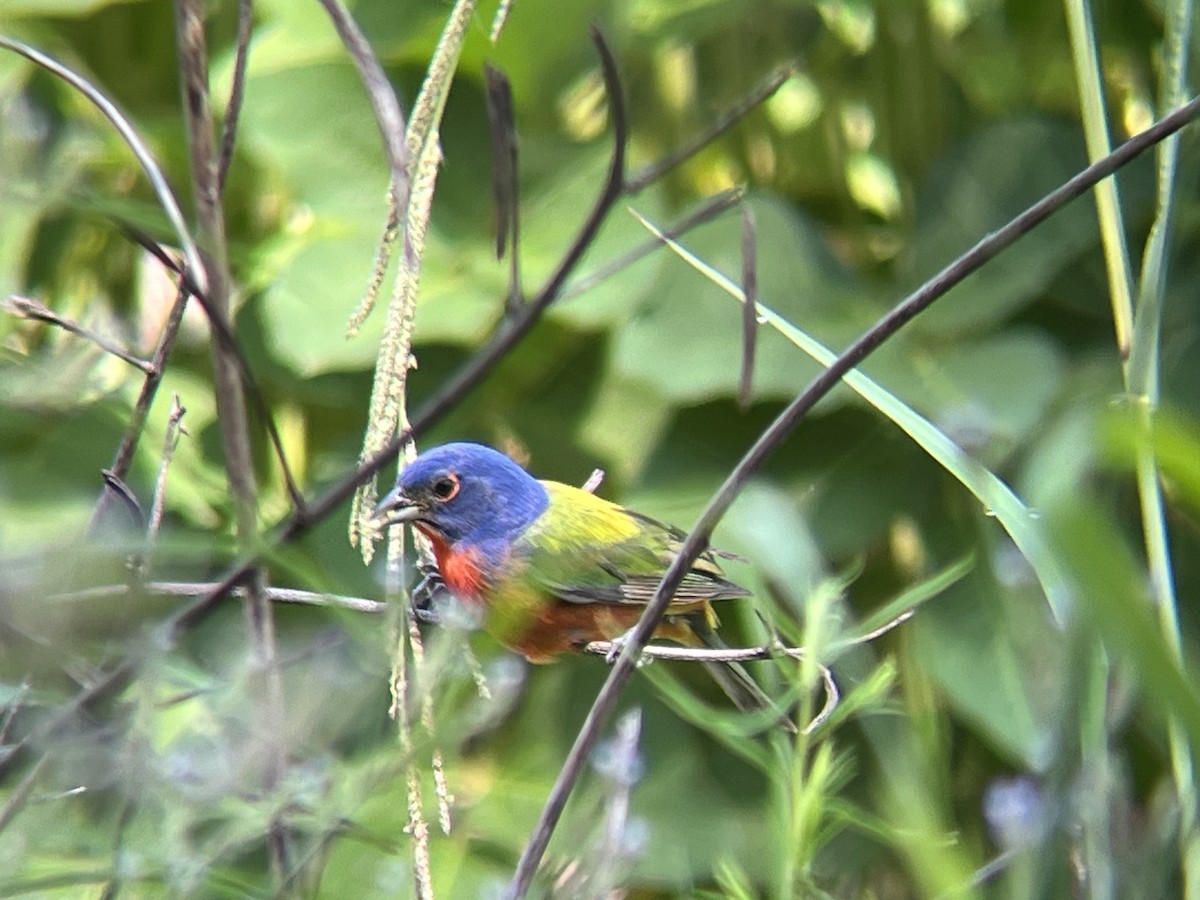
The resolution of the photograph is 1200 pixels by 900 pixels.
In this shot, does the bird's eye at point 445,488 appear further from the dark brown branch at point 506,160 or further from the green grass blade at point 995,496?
the dark brown branch at point 506,160

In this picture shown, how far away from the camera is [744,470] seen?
1.76 feet

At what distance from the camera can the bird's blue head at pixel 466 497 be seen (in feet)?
4.57

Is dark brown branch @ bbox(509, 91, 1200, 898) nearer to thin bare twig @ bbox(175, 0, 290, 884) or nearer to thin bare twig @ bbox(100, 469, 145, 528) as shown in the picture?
thin bare twig @ bbox(175, 0, 290, 884)

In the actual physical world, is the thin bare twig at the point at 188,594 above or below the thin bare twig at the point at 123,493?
below

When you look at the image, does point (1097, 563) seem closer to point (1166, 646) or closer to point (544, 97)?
point (1166, 646)

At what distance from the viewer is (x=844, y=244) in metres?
Answer: 2.03

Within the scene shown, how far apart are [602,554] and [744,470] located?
0.99 m

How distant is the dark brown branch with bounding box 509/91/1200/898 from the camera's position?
53cm

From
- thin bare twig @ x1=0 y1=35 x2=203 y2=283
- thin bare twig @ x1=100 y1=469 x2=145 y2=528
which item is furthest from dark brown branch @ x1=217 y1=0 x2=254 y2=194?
thin bare twig @ x1=100 y1=469 x2=145 y2=528

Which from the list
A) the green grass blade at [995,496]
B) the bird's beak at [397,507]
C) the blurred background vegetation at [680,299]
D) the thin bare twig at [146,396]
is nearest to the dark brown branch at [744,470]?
the green grass blade at [995,496]

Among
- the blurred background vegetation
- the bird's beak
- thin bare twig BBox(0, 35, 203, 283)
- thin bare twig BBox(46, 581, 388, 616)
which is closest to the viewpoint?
thin bare twig BBox(46, 581, 388, 616)

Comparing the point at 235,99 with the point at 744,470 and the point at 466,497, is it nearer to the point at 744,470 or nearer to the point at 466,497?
the point at 744,470

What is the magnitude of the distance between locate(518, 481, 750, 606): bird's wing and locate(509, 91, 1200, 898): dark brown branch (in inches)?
32.4

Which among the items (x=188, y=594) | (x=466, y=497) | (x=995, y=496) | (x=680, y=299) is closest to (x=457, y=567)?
(x=466, y=497)
